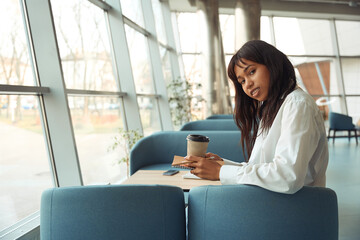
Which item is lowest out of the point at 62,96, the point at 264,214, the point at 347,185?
the point at 347,185

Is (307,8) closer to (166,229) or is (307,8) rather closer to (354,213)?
(354,213)

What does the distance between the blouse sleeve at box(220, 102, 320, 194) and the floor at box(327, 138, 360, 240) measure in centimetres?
184

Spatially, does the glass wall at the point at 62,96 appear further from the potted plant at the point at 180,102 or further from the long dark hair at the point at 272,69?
the long dark hair at the point at 272,69

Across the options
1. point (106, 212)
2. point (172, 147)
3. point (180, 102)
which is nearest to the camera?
point (106, 212)

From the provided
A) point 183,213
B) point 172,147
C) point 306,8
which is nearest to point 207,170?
point 183,213

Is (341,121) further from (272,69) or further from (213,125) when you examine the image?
(272,69)

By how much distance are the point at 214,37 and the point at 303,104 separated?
24.8 feet

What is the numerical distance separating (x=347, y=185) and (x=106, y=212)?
4.02 meters

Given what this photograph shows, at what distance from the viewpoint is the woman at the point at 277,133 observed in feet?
3.50

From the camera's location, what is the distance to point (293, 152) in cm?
107

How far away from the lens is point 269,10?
32.0ft

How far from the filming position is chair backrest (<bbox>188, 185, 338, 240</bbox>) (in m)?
1.05

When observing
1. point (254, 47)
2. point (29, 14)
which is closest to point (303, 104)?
point (254, 47)

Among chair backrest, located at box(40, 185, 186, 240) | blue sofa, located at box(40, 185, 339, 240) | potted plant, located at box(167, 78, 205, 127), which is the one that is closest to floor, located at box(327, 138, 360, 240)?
blue sofa, located at box(40, 185, 339, 240)
